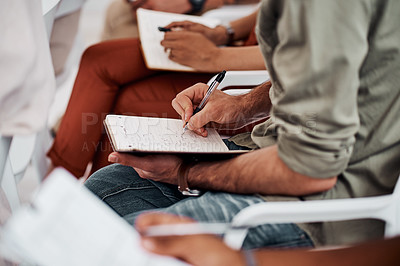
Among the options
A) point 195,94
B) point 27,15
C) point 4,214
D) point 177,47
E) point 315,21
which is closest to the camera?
point 315,21

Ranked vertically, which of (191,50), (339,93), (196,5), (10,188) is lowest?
(10,188)

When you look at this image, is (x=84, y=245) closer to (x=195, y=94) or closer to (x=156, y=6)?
(x=195, y=94)

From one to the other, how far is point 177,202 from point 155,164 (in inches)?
3.8

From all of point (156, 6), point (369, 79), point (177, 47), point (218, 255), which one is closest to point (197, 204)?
point (218, 255)

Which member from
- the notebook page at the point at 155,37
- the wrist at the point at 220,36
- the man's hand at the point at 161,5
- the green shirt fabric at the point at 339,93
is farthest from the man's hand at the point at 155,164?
the man's hand at the point at 161,5

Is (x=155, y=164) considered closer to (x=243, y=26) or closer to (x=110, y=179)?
(x=110, y=179)

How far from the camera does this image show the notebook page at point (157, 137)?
90cm

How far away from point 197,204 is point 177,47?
2.32 feet

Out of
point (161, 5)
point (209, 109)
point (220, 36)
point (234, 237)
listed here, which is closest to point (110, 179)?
point (209, 109)

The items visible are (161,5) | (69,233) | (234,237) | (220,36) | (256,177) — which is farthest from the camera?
(161,5)

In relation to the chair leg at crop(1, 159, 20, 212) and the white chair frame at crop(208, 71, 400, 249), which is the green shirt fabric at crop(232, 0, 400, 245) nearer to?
the white chair frame at crop(208, 71, 400, 249)

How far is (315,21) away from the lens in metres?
0.66

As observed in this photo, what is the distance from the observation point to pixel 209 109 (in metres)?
A: 1.04

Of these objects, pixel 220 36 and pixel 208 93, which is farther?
pixel 220 36
